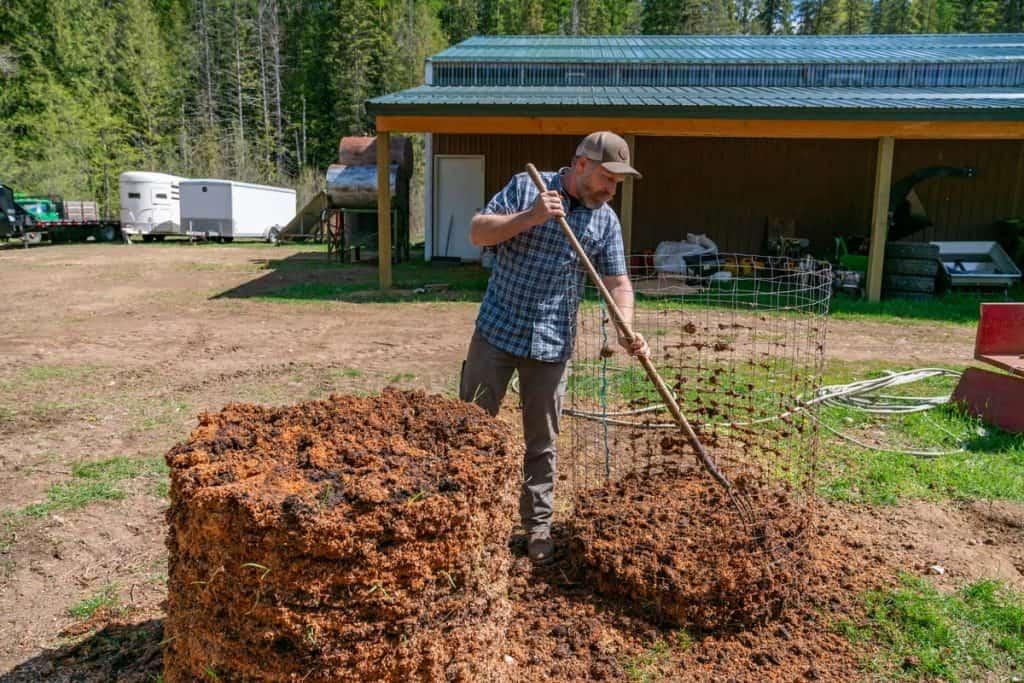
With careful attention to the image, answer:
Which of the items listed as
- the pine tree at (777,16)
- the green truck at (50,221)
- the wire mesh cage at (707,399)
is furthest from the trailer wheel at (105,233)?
the pine tree at (777,16)

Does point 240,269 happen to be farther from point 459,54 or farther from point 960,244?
point 960,244

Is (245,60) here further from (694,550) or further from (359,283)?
(694,550)

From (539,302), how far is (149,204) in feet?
77.8

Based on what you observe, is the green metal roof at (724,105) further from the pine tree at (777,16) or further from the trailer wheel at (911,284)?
the pine tree at (777,16)

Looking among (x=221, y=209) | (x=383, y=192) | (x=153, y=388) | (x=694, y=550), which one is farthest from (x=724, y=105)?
(x=221, y=209)

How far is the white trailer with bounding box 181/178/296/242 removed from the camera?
2302 cm

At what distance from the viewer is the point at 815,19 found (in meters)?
50.5

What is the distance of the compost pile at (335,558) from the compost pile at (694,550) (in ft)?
3.22

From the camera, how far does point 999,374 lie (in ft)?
17.0

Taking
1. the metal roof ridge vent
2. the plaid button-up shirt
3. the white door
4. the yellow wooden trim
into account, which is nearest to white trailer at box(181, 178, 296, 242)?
the white door

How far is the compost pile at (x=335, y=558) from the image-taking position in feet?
5.65

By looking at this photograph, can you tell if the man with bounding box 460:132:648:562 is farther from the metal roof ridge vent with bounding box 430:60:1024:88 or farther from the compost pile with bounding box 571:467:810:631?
the metal roof ridge vent with bounding box 430:60:1024:88

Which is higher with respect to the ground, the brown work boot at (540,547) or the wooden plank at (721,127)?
the wooden plank at (721,127)

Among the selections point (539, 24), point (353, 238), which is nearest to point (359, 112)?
point (539, 24)
